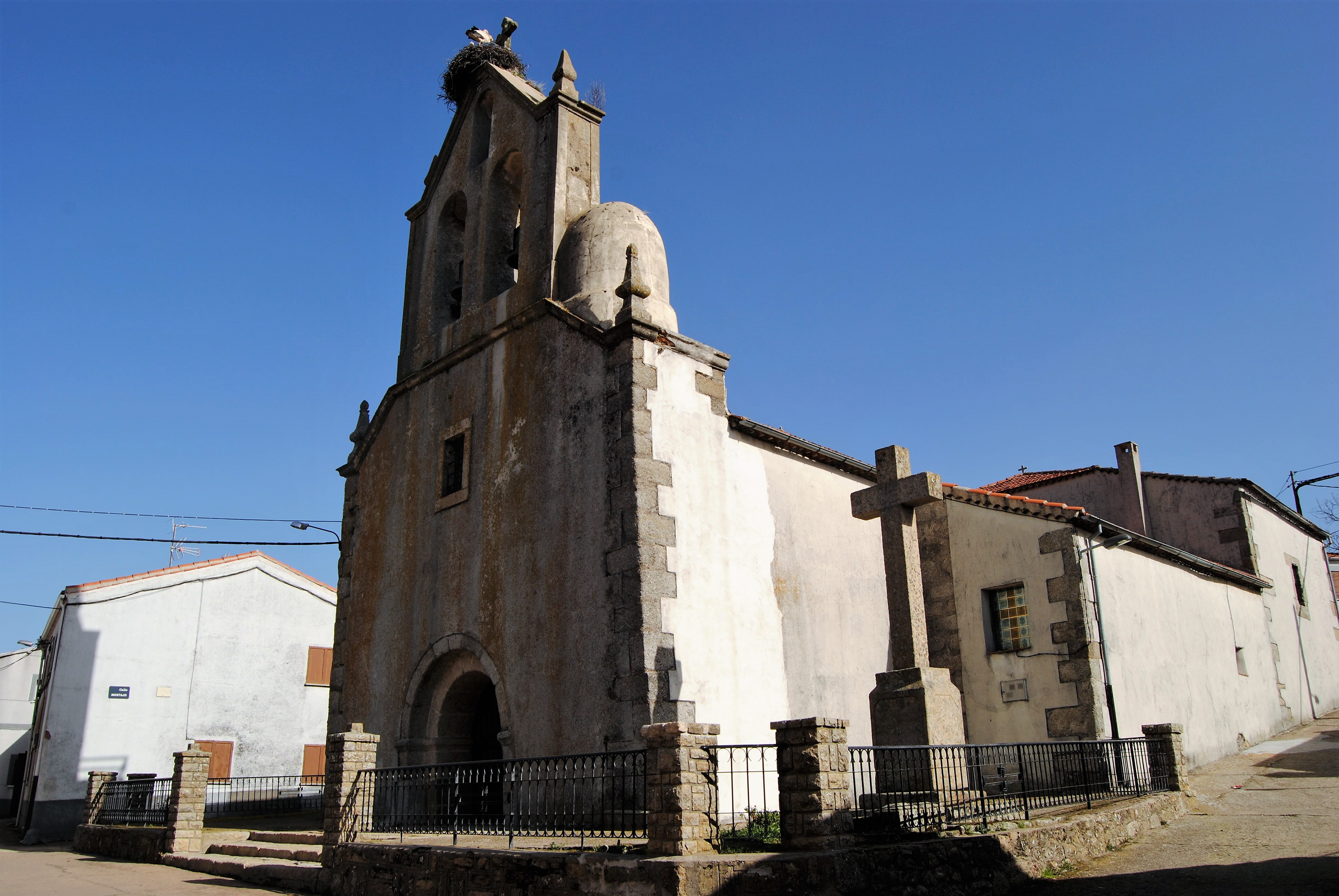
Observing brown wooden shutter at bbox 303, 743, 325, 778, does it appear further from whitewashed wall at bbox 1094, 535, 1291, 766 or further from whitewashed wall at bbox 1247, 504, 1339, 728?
whitewashed wall at bbox 1247, 504, 1339, 728

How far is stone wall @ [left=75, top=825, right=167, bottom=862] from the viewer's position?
46.0 feet

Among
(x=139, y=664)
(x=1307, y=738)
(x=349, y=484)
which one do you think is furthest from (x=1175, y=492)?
(x=139, y=664)

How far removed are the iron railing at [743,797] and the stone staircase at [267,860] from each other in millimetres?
4482

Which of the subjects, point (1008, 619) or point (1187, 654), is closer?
point (1008, 619)

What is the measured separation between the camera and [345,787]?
10.4m

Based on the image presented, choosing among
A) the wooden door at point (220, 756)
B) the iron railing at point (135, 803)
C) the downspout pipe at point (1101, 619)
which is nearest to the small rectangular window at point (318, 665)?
the wooden door at point (220, 756)

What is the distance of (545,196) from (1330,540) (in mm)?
22654

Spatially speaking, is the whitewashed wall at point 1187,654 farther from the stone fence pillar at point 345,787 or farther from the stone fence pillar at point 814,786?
the stone fence pillar at point 345,787

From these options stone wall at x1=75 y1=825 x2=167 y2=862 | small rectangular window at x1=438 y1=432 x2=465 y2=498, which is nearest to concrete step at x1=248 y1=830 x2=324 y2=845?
stone wall at x1=75 y1=825 x2=167 y2=862

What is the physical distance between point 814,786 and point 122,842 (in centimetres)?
1291

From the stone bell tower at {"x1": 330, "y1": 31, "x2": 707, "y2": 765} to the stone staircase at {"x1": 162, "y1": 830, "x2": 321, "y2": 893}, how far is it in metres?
1.57

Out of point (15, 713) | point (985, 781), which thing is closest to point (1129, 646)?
point (985, 781)

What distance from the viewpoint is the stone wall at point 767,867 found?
6.73 m

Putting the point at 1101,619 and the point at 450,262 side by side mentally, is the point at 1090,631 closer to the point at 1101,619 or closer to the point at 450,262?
the point at 1101,619
